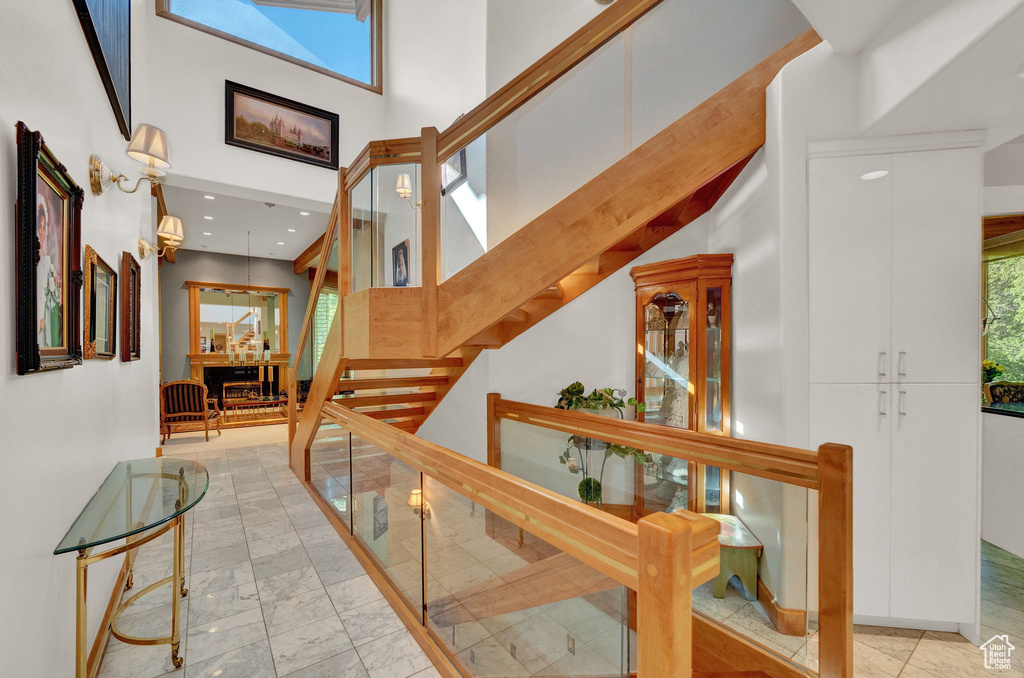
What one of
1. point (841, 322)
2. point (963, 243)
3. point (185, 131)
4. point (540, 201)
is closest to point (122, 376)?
point (540, 201)

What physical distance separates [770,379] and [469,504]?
1717 mm

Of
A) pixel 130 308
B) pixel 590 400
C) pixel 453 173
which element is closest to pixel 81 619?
pixel 130 308

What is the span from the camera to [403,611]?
2.09m

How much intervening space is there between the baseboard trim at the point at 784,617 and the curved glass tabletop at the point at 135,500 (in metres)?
2.21

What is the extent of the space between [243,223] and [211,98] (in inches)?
83.9

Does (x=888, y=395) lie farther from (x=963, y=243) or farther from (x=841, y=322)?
(x=963, y=243)

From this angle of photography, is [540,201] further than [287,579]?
No

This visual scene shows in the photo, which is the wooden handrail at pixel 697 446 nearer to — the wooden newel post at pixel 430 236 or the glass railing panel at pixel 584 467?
the glass railing panel at pixel 584 467

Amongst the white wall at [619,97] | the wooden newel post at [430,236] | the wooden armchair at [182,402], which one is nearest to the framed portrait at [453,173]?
the wooden newel post at [430,236]

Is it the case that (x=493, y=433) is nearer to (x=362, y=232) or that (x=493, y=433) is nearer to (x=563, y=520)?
(x=362, y=232)

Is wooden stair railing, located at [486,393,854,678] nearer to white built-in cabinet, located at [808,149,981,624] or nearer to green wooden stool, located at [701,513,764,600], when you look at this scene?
green wooden stool, located at [701,513,764,600]

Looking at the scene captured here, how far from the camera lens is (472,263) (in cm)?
228

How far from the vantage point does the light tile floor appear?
178 cm

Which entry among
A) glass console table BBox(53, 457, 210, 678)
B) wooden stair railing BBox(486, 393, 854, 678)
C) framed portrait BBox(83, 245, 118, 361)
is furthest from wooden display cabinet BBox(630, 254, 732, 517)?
framed portrait BBox(83, 245, 118, 361)
